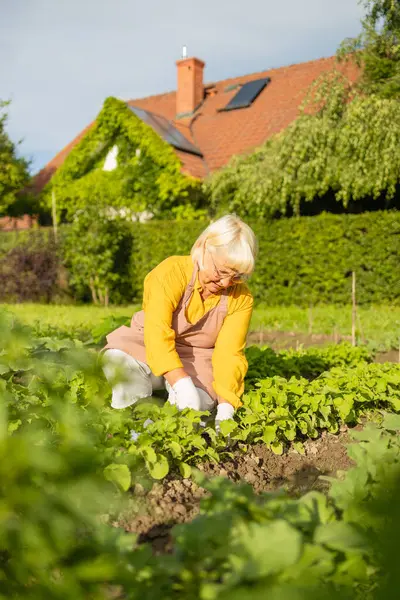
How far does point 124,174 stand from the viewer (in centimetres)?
1581

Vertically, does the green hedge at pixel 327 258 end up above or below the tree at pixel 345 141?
below

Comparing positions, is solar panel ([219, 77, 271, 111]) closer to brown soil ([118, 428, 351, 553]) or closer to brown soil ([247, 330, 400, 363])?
brown soil ([247, 330, 400, 363])

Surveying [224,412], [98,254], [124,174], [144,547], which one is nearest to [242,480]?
[224,412]

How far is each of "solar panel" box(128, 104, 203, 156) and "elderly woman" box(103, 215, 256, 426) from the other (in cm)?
1270

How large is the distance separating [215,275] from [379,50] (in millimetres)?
10843

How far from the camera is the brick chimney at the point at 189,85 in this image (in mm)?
18188

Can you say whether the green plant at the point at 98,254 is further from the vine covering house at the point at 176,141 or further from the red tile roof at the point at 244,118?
the red tile roof at the point at 244,118

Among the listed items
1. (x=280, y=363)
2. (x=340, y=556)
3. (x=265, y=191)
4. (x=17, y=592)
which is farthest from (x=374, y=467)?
(x=265, y=191)

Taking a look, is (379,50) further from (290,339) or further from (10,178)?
(10,178)

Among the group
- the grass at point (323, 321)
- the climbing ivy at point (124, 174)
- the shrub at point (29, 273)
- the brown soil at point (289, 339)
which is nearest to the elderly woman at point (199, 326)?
the grass at point (323, 321)

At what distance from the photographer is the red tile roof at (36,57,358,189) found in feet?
51.2

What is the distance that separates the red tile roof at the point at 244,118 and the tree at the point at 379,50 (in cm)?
197

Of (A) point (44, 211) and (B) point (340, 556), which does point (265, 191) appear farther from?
(B) point (340, 556)

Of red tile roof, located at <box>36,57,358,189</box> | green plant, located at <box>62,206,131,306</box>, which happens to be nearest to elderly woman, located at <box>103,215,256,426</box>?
green plant, located at <box>62,206,131,306</box>
